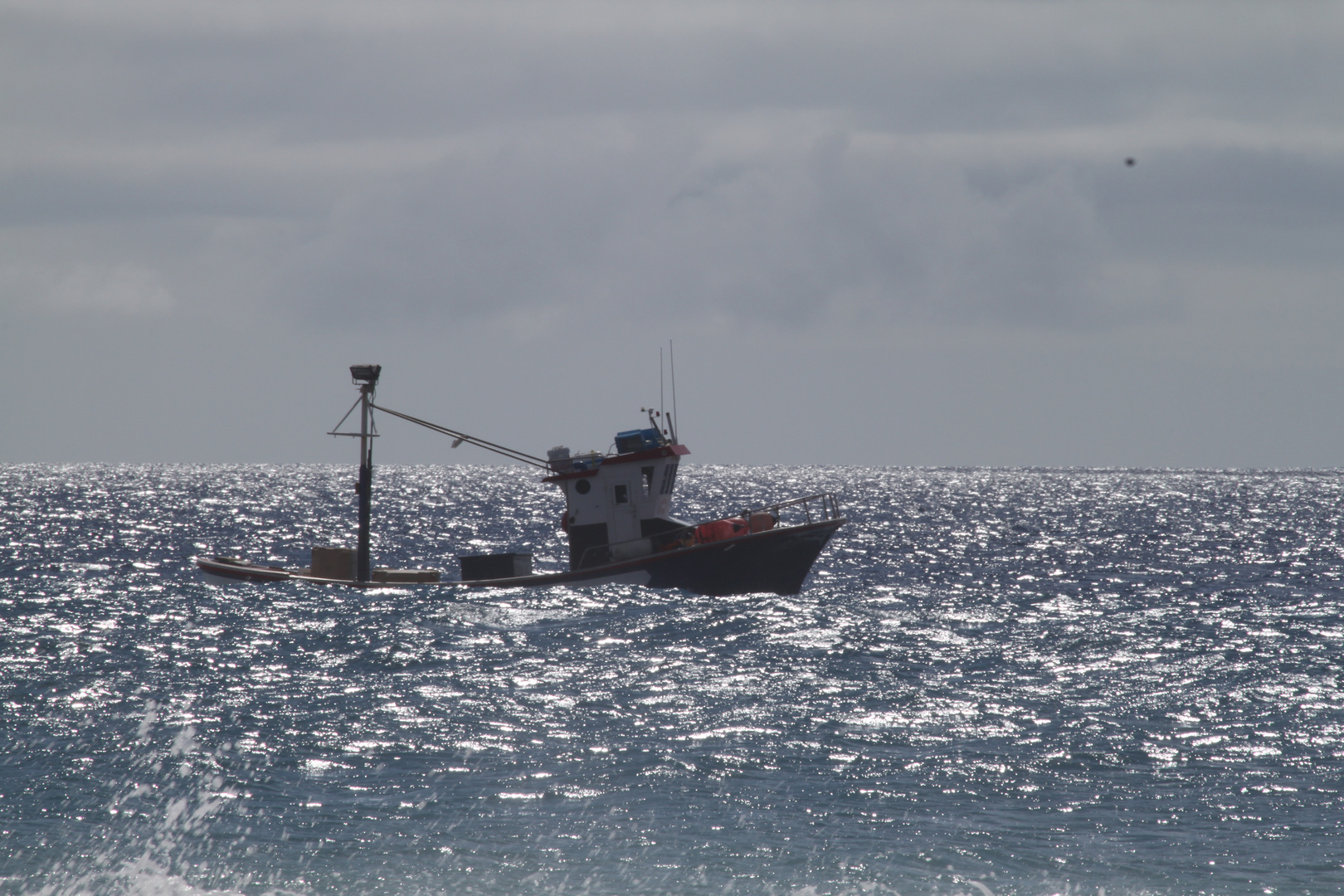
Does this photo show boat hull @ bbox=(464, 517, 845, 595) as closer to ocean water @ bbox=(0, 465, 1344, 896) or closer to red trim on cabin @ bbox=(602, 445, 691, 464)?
ocean water @ bbox=(0, 465, 1344, 896)

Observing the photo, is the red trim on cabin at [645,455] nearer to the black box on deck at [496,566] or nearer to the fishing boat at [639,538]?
the fishing boat at [639,538]

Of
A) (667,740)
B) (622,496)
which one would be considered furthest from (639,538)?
(667,740)

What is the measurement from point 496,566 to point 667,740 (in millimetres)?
17079

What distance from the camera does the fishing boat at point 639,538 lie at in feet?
104

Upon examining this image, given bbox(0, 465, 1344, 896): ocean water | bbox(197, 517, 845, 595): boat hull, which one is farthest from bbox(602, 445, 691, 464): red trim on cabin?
bbox(0, 465, 1344, 896): ocean water

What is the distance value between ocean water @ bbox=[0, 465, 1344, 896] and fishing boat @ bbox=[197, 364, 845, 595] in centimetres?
77

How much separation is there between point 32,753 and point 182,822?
13.7 ft

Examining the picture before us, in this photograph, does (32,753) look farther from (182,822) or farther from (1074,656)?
(1074,656)

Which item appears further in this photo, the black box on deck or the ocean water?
the black box on deck

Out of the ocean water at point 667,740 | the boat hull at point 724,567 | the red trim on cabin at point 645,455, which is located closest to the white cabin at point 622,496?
the red trim on cabin at point 645,455

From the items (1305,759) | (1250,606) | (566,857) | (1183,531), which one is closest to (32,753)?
(566,857)

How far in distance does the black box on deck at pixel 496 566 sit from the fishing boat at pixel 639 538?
0.08ft

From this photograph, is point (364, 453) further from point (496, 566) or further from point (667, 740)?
point (667, 740)

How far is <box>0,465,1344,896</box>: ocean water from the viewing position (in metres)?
12.4
